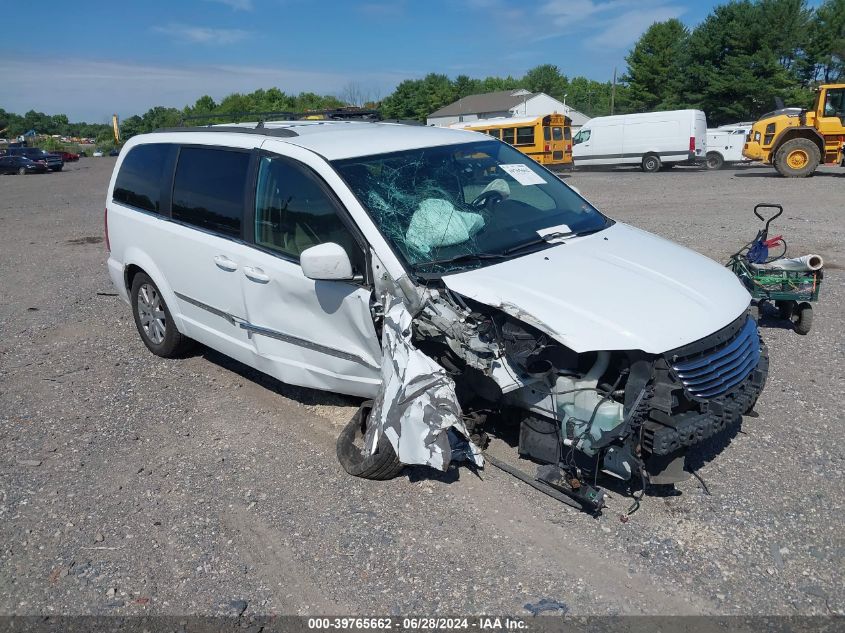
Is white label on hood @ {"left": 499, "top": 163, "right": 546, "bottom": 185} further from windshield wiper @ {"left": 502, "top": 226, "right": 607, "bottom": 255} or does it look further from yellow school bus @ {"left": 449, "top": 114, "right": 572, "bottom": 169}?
yellow school bus @ {"left": 449, "top": 114, "right": 572, "bottom": 169}

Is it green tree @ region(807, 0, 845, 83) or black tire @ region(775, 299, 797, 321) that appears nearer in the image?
black tire @ region(775, 299, 797, 321)

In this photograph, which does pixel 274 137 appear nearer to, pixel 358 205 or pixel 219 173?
pixel 219 173

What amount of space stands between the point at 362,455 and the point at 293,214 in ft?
5.03

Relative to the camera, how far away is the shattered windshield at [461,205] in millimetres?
3898

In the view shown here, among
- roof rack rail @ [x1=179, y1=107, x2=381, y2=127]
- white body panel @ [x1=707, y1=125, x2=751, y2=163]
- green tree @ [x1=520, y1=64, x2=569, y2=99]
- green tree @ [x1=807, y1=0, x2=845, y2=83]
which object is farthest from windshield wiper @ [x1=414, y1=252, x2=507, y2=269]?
green tree @ [x1=520, y1=64, x2=569, y2=99]

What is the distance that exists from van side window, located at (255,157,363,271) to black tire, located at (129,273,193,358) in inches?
64.0

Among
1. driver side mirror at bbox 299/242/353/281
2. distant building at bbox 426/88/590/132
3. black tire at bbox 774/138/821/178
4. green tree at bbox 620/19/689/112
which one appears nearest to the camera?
driver side mirror at bbox 299/242/353/281

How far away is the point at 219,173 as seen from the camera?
4820mm

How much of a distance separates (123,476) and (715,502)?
3359 mm

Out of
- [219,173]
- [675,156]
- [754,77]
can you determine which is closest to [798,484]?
[219,173]

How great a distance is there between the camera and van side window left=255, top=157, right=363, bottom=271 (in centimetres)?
403

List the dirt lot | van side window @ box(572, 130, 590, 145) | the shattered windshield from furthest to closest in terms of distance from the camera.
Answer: van side window @ box(572, 130, 590, 145) < the shattered windshield < the dirt lot

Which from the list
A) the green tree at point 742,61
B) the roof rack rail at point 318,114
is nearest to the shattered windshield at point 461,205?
the roof rack rail at point 318,114

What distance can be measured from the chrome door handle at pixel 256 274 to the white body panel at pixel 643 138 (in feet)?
75.3
